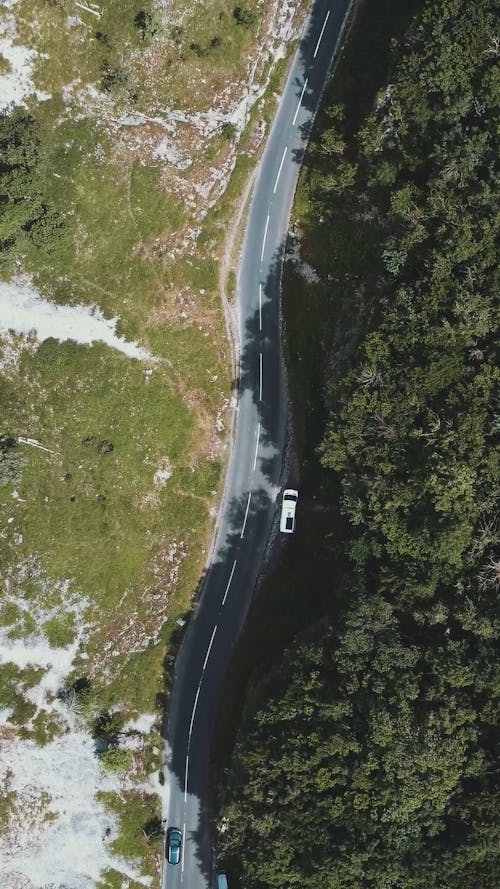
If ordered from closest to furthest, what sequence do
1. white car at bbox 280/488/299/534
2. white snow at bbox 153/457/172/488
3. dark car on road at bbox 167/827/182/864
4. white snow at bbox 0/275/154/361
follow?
dark car on road at bbox 167/827/182/864 → white snow at bbox 0/275/154/361 → white car at bbox 280/488/299/534 → white snow at bbox 153/457/172/488

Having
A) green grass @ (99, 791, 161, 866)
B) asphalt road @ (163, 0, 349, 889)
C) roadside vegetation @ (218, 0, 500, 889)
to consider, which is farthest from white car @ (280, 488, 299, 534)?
green grass @ (99, 791, 161, 866)

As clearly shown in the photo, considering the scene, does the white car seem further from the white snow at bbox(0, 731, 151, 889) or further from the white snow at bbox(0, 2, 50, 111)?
the white snow at bbox(0, 2, 50, 111)

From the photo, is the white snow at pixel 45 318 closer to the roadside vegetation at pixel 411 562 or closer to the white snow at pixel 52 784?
the white snow at pixel 52 784

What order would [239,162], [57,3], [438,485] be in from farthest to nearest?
[239,162] → [57,3] → [438,485]

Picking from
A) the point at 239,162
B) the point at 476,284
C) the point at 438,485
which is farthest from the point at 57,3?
the point at 438,485

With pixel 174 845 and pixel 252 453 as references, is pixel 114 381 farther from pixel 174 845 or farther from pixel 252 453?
pixel 174 845

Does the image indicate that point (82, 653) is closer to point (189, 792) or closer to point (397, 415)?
point (189, 792)
